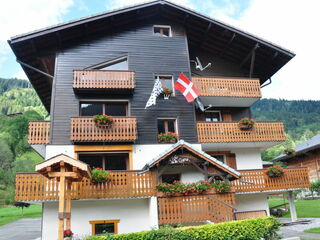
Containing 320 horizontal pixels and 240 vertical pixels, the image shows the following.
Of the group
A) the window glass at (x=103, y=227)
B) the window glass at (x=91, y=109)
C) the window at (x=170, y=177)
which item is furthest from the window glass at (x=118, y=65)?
the window glass at (x=103, y=227)

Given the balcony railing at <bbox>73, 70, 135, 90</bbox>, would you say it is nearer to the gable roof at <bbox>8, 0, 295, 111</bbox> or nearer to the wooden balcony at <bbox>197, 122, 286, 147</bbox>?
the gable roof at <bbox>8, 0, 295, 111</bbox>

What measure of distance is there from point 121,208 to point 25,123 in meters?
87.1

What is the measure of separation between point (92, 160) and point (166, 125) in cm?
453

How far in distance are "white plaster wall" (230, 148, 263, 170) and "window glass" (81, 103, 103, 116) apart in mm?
8408

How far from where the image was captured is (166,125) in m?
17.6

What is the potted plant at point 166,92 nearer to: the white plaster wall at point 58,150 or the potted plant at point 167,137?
the potted plant at point 167,137

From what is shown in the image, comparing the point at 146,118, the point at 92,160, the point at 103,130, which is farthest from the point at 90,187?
the point at 146,118

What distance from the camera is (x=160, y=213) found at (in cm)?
1380

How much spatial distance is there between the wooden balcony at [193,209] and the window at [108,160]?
3626mm

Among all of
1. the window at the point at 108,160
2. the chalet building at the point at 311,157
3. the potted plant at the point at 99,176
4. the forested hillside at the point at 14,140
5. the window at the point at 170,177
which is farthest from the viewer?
the forested hillside at the point at 14,140

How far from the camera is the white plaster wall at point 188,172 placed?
16375 millimetres

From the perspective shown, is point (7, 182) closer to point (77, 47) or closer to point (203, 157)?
point (77, 47)

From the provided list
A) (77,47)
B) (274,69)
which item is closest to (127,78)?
(77,47)

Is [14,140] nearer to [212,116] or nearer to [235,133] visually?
[212,116]
